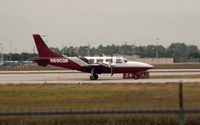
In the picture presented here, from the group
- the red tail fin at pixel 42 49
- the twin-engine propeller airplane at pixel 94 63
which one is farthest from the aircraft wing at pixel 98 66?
the red tail fin at pixel 42 49

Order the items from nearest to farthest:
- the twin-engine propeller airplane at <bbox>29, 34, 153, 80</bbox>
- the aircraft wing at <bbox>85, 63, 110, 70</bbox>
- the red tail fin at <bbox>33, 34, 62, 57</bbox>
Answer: the aircraft wing at <bbox>85, 63, 110, 70</bbox>, the twin-engine propeller airplane at <bbox>29, 34, 153, 80</bbox>, the red tail fin at <bbox>33, 34, 62, 57</bbox>

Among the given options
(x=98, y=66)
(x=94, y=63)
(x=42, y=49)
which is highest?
(x=42, y=49)

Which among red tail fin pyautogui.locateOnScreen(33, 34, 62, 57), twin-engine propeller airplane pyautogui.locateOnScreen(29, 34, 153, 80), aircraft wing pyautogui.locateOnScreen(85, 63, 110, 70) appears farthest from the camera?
red tail fin pyautogui.locateOnScreen(33, 34, 62, 57)

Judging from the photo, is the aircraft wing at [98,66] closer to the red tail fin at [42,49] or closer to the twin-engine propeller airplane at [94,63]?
the twin-engine propeller airplane at [94,63]

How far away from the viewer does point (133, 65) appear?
Answer: 41.8 meters

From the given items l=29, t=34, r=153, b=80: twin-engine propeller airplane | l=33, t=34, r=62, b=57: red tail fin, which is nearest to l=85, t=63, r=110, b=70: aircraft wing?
l=29, t=34, r=153, b=80: twin-engine propeller airplane

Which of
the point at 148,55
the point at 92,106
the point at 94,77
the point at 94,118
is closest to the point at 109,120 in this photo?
the point at 94,118

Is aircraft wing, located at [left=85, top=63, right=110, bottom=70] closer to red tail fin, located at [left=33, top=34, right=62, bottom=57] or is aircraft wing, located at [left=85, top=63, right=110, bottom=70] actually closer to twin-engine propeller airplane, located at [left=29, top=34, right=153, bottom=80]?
twin-engine propeller airplane, located at [left=29, top=34, right=153, bottom=80]

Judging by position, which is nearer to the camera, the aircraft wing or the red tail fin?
the aircraft wing

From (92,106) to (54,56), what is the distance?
27.8 m

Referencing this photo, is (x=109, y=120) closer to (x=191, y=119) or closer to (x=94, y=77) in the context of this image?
(x=191, y=119)

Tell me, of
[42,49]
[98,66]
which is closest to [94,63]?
[98,66]

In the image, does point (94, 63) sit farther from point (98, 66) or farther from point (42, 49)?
point (42, 49)

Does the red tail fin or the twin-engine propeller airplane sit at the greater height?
the red tail fin
